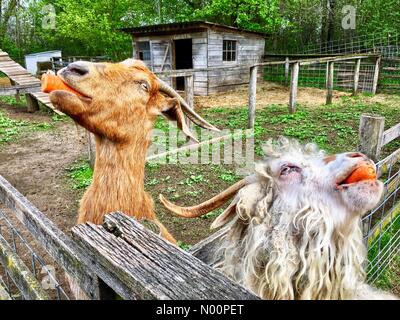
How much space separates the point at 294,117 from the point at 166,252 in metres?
9.12

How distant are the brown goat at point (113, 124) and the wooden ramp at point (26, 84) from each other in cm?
864

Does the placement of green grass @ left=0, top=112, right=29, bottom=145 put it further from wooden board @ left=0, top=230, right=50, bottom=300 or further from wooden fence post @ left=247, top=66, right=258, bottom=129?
wooden board @ left=0, top=230, right=50, bottom=300

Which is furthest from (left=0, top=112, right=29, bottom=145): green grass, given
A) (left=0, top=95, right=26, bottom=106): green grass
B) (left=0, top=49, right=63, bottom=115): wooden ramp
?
(left=0, top=95, right=26, bottom=106): green grass

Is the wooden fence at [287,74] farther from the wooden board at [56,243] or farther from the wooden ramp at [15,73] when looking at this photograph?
the wooden ramp at [15,73]

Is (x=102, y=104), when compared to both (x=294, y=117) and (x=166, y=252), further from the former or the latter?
(x=294, y=117)

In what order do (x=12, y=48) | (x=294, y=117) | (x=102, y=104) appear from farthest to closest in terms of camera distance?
(x=12, y=48), (x=294, y=117), (x=102, y=104)

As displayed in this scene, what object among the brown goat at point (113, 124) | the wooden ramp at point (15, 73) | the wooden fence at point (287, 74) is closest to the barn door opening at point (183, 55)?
the wooden fence at point (287, 74)

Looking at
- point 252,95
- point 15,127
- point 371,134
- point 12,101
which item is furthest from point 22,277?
point 12,101

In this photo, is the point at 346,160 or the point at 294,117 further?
the point at 294,117

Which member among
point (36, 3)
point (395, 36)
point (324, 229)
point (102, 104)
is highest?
point (36, 3)

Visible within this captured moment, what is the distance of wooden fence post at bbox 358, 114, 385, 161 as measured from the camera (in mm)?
2430

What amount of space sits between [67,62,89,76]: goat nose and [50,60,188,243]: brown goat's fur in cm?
1

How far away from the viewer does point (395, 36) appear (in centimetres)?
1842

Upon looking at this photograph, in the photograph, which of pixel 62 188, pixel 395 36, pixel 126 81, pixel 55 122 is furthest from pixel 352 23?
pixel 126 81
